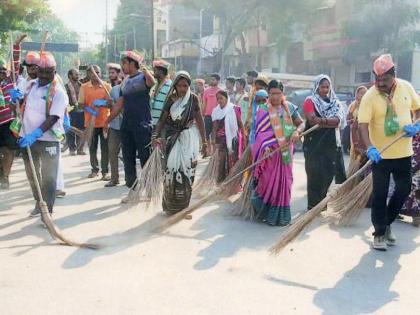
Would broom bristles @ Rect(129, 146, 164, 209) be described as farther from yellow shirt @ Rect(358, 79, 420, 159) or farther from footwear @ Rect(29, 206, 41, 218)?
yellow shirt @ Rect(358, 79, 420, 159)

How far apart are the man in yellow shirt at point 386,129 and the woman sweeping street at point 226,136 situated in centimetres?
303

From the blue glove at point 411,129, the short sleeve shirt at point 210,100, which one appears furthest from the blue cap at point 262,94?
the short sleeve shirt at point 210,100

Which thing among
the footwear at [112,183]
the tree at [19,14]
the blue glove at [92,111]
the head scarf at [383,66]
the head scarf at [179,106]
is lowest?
the footwear at [112,183]

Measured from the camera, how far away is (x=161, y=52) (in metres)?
59.2

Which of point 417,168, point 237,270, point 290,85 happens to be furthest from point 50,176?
point 290,85

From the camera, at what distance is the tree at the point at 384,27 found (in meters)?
23.6

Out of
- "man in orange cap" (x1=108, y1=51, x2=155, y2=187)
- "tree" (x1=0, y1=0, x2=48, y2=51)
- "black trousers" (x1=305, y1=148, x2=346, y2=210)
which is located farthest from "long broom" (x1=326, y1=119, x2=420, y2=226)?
"tree" (x1=0, y1=0, x2=48, y2=51)

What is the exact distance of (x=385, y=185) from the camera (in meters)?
4.73

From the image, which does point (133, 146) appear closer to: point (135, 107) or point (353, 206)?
point (135, 107)

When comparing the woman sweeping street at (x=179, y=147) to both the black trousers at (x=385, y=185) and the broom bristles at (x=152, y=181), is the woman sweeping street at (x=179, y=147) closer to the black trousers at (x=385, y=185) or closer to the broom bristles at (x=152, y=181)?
the broom bristles at (x=152, y=181)

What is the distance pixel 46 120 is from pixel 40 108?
176 millimetres

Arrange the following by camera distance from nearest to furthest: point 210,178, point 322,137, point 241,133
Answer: point 322,137 < point 210,178 < point 241,133

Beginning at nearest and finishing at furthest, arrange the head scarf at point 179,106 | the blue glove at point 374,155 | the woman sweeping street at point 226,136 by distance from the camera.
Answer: the blue glove at point 374,155, the head scarf at point 179,106, the woman sweeping street at point 226,136

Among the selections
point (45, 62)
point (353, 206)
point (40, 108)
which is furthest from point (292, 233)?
point (45, 62)
